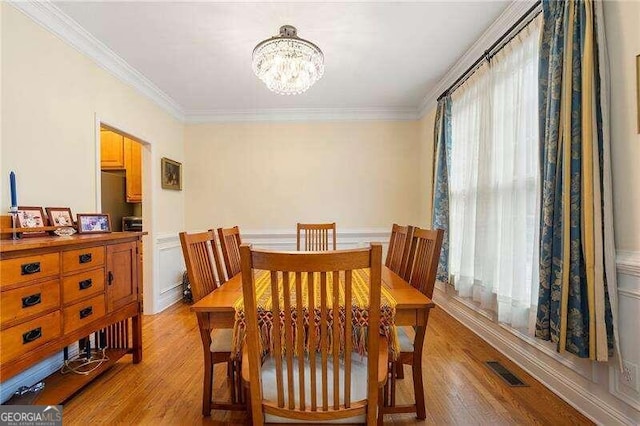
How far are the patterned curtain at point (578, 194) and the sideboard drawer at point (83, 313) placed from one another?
8.74 feet

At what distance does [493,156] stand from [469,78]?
2.85 feet

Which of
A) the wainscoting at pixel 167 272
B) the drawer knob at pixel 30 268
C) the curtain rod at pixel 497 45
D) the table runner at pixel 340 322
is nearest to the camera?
the table runner at pixel 340 322

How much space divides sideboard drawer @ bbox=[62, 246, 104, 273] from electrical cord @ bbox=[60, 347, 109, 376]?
748 millimetres

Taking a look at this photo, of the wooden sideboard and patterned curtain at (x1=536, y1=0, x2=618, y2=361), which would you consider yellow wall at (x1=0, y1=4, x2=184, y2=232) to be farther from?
patterned curtain at (x1=536, y1=0, x2=618, y2=361)

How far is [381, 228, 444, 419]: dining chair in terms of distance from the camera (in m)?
1.51

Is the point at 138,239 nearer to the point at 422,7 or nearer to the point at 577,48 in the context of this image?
the point at 422,7

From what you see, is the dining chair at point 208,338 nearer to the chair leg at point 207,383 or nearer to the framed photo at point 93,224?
the chair leg at point 207,383

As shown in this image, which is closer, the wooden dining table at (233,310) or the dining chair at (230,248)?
the wooden dining table at (233,310)

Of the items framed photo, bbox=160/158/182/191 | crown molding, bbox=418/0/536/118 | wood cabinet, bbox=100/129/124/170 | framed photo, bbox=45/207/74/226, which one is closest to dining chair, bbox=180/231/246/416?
framed photo, bbox=45/207/74/226

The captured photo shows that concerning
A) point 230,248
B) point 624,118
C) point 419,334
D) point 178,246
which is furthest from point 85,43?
point 624,118

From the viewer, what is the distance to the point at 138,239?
92.1 inches

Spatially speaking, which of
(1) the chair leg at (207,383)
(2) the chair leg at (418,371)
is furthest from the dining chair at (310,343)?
(1) the chair leg at (207,383)

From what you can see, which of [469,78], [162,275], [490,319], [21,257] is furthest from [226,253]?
[469,78]

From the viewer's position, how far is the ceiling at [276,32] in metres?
2.09
